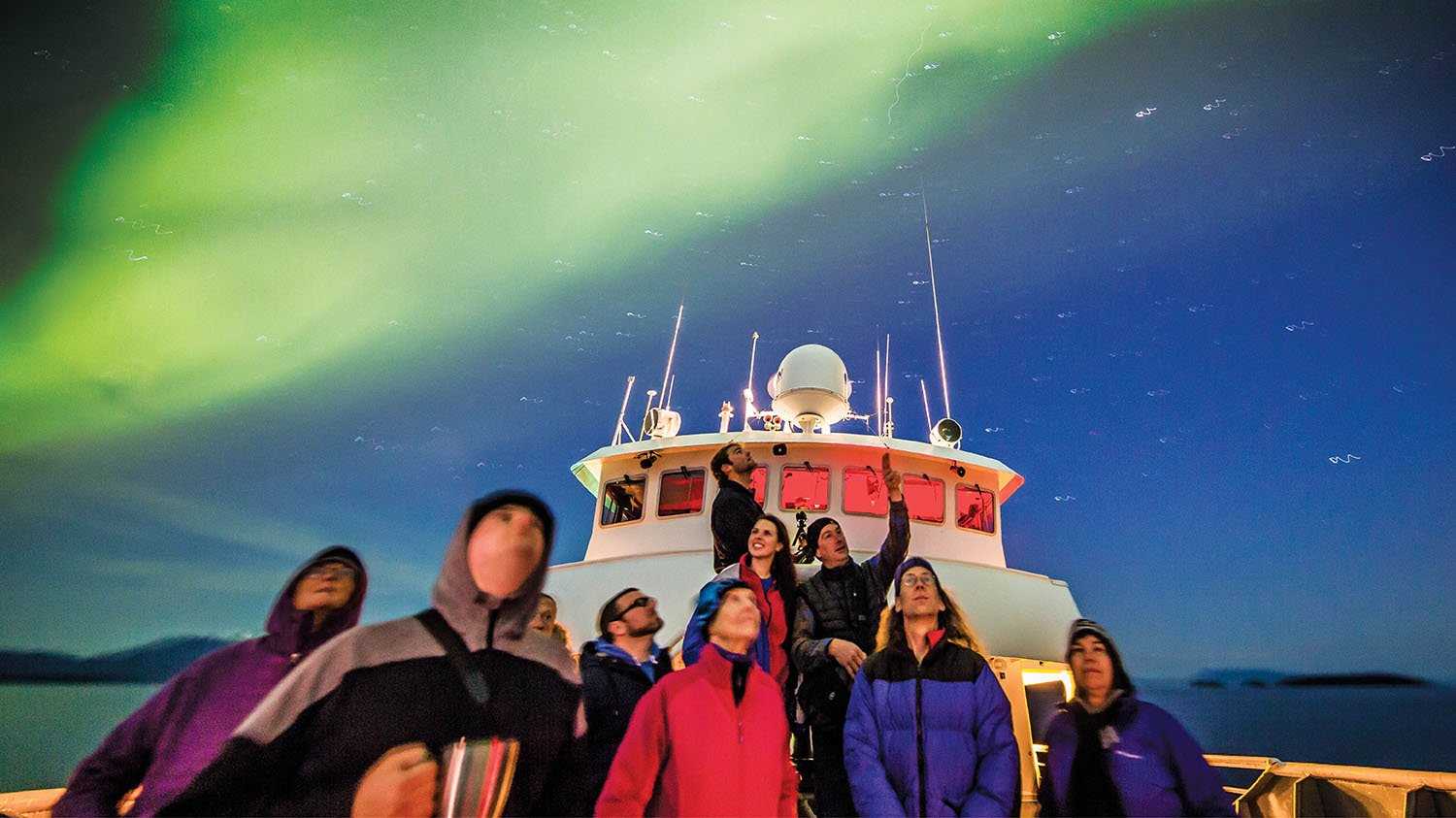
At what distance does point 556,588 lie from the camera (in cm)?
1008

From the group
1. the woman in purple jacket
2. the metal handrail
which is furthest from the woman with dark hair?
the metal handrail

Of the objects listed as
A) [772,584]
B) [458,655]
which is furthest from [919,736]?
[458,655]

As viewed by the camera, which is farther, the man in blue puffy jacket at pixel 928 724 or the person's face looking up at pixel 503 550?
the man in blue puffy jacket at pixel 928 724

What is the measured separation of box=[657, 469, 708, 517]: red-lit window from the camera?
35.9 feet

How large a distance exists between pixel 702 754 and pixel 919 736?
1.12 meters

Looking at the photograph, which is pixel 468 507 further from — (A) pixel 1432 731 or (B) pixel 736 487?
(A) pixel 1432 731

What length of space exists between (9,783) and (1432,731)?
175 meters

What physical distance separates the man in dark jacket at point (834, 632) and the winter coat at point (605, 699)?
1061 millimetres

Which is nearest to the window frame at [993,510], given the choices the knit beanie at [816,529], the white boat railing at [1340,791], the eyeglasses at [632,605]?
the white boat railing at [1340,791]

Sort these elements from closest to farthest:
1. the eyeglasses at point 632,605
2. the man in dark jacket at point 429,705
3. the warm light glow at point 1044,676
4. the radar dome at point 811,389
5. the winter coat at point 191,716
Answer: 1. the man in dark jacket at point 429,705
2. the winter coat at point 191,716
3. the eyeglasses at point 632,605
4. the warm light glow at point 1044,676
5. the radar dome at point 811,389

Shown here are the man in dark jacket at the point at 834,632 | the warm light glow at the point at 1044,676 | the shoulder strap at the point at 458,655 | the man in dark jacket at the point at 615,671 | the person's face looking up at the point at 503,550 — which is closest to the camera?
the shoulder strap at the point at 458,655

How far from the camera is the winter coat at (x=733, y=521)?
496 cm

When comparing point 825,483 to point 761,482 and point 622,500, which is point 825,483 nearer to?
point 761,482

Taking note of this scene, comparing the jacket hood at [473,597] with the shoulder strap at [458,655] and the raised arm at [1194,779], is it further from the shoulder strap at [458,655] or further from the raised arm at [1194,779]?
the raised arm at [1194,779]
